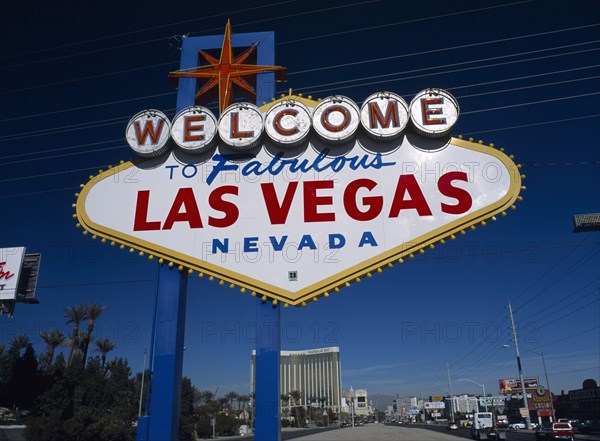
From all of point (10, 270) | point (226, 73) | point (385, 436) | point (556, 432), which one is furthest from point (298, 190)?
point (385, 436)

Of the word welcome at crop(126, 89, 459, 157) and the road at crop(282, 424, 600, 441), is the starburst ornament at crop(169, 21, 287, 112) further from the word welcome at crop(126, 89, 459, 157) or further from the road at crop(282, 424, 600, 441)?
the road at crop(282, 424, 600, 441)

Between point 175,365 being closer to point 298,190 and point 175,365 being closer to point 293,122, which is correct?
point 298,190

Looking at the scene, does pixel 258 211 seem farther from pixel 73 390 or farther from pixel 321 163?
pixel 73 390

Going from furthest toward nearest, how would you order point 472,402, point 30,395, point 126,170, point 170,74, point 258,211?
point 472,402
point 30,395
point 170,74
point 126,170
point 258,211

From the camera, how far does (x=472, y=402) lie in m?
184

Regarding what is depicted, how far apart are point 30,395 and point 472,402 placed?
592ft

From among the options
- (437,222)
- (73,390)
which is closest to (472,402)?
(73,390)

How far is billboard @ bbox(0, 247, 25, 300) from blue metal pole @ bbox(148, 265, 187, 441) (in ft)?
62.2

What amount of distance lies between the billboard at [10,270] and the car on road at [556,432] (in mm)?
36558

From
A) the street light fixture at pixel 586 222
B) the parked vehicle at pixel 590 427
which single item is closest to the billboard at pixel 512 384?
the parked vehicle at pixel 590 427

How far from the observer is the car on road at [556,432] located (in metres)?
32.4

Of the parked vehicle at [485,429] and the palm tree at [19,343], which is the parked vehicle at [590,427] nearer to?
the parked vehicle at [485,429]

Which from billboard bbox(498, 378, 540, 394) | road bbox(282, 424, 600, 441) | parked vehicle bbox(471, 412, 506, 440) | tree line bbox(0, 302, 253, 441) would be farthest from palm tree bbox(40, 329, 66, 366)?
billboard bbox(498, 378, 540, 394)

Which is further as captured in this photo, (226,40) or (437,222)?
(226,40)
